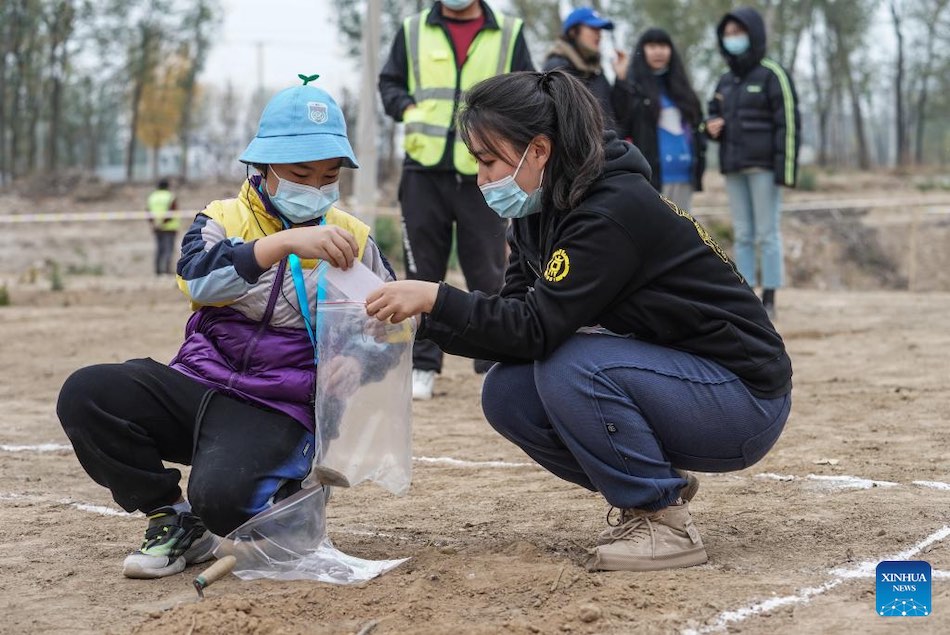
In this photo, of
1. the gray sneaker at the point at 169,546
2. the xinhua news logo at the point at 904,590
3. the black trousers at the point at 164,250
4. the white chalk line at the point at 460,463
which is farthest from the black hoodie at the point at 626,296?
the black trousers at the point at 164,250

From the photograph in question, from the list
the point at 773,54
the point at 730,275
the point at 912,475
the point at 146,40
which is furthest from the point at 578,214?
the point at 773,54

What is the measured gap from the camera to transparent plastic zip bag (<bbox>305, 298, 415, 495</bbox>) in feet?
10.7

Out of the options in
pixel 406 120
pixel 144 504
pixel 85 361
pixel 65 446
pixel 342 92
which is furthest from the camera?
pixel 342 92

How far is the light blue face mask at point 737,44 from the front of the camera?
876cm

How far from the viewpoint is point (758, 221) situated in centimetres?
898

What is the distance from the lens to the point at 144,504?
11.0ft

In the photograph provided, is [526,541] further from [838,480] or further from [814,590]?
[838,480]

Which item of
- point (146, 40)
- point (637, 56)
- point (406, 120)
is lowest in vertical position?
point (406, 120)

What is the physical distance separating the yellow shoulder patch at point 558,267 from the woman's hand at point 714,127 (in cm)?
605

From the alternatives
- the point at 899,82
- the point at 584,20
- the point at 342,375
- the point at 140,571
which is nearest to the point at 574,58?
the point at 584,20

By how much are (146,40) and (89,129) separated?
864 cm

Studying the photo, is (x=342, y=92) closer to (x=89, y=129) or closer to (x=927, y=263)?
(x=927, y=263)

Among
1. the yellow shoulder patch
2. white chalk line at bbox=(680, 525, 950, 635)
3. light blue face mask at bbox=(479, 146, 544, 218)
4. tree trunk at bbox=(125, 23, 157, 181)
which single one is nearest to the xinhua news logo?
white chalk line at bbox=(680, 525, 950, 635)

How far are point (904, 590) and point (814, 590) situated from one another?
0.29 meters
